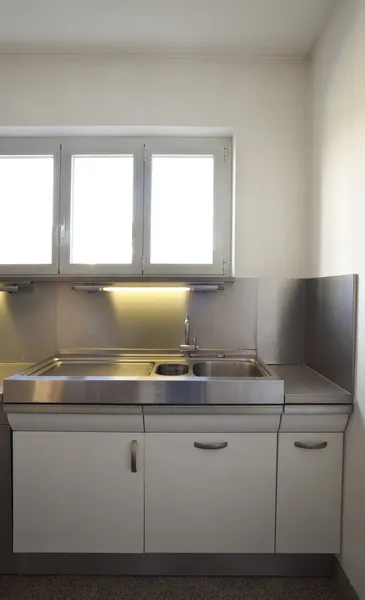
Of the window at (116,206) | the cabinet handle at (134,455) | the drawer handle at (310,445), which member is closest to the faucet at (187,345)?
the window at (116,206)

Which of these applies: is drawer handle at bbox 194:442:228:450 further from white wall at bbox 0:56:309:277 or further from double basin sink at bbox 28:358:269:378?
white wall at bbox 0:56:309:277

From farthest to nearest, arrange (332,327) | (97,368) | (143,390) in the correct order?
(97,368) < (332,327) < (143,390)

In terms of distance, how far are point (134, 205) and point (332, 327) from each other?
50.1 inches

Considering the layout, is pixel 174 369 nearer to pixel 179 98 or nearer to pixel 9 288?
pixel 9 288

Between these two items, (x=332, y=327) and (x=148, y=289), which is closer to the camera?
(x=332, y=327)

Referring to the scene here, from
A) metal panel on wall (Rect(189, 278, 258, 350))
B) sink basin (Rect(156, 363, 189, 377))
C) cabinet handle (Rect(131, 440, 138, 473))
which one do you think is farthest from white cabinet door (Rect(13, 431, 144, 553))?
metal panel on wall (Rect(189, 278, 258, 350))

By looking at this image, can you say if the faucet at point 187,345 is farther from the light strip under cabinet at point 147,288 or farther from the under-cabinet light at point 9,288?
the under-cabinet light at point 9,288

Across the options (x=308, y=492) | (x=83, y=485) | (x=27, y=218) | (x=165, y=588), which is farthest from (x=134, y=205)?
(x=165, y=588)

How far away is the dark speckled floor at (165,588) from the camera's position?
1.60 metres

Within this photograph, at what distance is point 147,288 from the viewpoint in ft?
7.23

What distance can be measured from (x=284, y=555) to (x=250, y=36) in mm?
2569

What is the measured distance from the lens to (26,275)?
2.15 meters

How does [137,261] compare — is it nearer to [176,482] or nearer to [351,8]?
[176,482]

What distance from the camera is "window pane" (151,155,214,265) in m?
2.18
